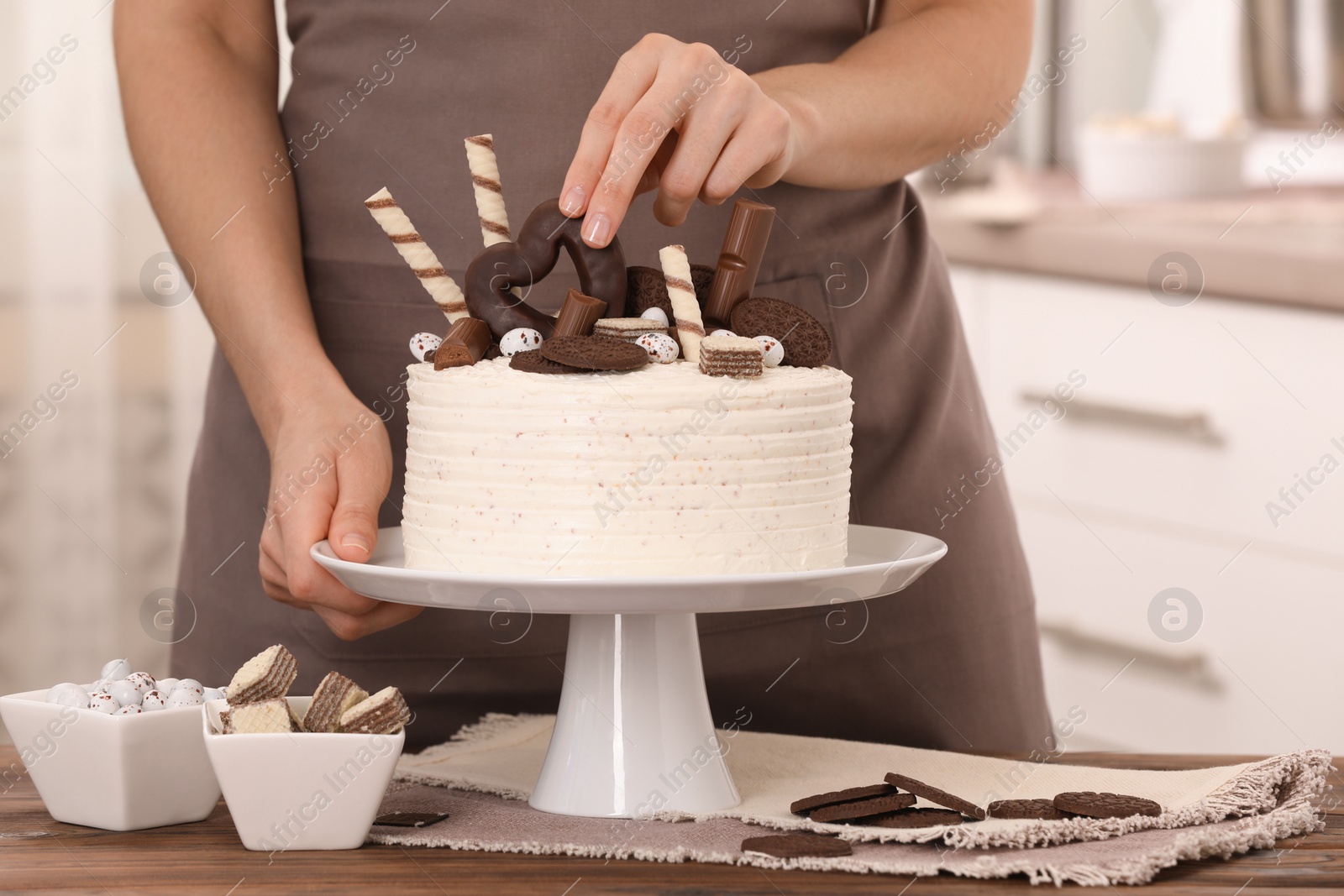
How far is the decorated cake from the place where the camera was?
3.03 ft

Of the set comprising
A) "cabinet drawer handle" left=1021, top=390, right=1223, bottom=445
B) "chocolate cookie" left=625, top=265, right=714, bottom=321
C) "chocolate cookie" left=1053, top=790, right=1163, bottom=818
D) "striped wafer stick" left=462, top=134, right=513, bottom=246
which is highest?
"striped wafer stick" left=462, top=134, right=513, bottom=246

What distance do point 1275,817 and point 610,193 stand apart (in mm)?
592

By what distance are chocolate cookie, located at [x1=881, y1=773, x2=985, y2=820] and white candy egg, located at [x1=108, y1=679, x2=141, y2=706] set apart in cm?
50

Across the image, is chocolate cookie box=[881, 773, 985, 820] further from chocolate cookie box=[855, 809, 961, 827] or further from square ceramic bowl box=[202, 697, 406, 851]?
square ceramic bowl box=[202, 697, 406, 851]

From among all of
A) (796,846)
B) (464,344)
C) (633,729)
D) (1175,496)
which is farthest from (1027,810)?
(1175,496)

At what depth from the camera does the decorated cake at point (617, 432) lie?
92 cm

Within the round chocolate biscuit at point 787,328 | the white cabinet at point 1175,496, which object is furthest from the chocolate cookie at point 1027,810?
the white cabinet at point 1175,496

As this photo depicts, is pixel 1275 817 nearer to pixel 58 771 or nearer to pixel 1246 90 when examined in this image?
pixel 58 771

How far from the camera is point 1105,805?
0.92 m

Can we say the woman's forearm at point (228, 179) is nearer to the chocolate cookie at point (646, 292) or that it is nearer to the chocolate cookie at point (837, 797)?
the chocolate cookie at point (646, 292)

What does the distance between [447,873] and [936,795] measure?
1.04 ft

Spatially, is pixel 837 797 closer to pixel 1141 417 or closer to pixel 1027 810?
pixel 1027 810

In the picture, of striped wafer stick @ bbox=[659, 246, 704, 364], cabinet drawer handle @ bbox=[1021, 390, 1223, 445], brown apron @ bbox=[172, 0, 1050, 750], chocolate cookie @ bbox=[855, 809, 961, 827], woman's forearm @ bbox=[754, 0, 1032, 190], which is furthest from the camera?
cabinet drawer handle @ bbox=[1021, 390, 1223, 445]

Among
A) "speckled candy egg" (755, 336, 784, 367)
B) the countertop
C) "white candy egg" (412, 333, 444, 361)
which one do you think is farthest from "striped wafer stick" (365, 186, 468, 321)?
the countertop
